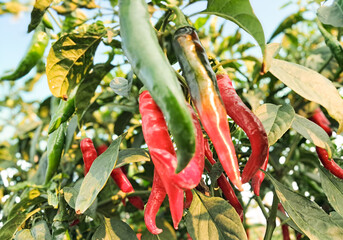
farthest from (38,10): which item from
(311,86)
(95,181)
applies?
(311,86)

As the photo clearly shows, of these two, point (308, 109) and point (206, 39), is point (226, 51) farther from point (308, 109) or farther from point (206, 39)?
point (308, 109)

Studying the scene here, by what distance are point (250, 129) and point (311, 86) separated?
7.9 inches

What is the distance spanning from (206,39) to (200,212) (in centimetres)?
113

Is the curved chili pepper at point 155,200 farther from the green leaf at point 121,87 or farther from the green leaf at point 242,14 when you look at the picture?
the green leaf at point 242,14

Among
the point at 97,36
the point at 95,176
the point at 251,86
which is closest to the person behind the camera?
the point at 95,176

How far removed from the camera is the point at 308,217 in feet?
3.01

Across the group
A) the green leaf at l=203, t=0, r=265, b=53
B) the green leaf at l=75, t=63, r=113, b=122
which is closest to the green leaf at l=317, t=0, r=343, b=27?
the green leaf at l=203, t=0, r=265, b=53

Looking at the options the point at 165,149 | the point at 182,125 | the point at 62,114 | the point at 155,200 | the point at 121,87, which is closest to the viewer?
the point at 182,125

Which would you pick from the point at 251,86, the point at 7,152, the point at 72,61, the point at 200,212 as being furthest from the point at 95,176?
the point at 7,152

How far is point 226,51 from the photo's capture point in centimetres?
194

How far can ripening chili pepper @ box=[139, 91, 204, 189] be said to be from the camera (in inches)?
25.2

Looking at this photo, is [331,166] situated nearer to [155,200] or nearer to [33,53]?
[155,200]

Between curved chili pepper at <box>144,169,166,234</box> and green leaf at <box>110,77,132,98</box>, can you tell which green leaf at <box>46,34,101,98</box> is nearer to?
green leaf at <box>110,77,132,98</box>

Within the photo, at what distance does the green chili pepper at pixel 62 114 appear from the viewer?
44.8 inches
